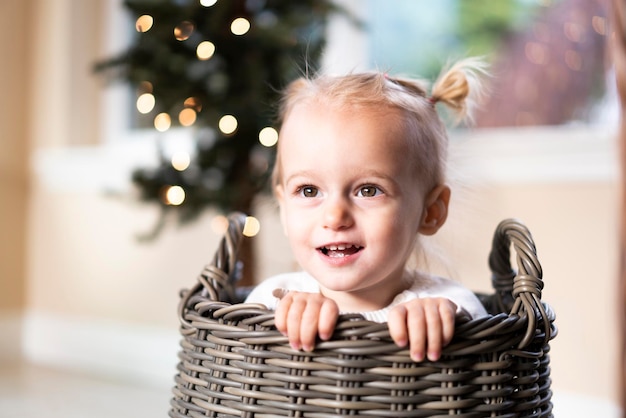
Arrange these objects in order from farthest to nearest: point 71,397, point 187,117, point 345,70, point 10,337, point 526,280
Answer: point 10,337
point 71,397
point 345,70
point 187,117
point 526,280

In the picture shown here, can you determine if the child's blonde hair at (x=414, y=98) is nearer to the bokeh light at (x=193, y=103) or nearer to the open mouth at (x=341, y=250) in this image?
the open mouth at (x=341, y=250)

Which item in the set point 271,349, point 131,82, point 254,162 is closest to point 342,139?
point 271,349

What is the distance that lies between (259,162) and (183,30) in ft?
1.40

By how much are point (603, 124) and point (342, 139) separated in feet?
4.66

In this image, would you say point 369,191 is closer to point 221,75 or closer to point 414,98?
point 414,98

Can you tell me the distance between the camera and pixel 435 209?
1.14 metres

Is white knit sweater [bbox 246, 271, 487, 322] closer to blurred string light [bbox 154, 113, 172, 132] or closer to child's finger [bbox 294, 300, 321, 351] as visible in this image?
child's finger [bbox 294, 300, 321, 351]

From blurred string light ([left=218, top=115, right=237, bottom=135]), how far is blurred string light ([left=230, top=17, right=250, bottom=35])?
0.24 meters

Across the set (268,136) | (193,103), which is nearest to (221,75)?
(193,103)

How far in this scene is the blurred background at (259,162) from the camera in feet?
6.57

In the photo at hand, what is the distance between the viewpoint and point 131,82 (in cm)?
217

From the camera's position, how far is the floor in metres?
2.26

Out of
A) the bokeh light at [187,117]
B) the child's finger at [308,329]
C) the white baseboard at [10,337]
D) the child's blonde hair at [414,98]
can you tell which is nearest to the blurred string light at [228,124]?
the bokeh light at [187,117]

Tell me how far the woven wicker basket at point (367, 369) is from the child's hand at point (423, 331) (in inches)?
0.5
